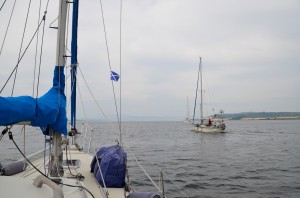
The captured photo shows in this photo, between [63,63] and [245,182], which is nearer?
[63,63]

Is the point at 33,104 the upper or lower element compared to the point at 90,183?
upper

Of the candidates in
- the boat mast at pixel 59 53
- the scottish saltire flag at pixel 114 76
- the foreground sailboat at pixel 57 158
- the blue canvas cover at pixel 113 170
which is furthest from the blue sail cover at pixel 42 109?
the scottish saltire flag at pixel 114 76

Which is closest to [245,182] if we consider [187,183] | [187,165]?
[187,183]

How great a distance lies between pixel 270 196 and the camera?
10602 millimetres

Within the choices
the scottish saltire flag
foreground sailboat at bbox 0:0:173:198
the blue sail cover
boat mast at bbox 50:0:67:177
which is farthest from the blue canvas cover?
the scottish saltire flag

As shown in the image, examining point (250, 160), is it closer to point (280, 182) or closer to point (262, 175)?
point (262, 175)

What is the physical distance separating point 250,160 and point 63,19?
1835 centimetres

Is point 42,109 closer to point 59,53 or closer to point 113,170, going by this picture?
point 59,53

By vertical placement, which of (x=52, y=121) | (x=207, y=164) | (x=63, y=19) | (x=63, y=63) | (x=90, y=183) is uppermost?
(x=63, y=19)

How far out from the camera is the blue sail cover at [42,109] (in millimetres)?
3293

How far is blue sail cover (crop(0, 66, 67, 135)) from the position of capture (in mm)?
3293

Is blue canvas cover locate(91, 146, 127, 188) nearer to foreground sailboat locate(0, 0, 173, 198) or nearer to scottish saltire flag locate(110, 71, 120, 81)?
foreground sailboat locate(0, 0, 173, 198)

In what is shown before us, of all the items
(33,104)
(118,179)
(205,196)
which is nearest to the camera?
(33,104)

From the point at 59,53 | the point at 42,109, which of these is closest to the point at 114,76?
the point at 59,53
